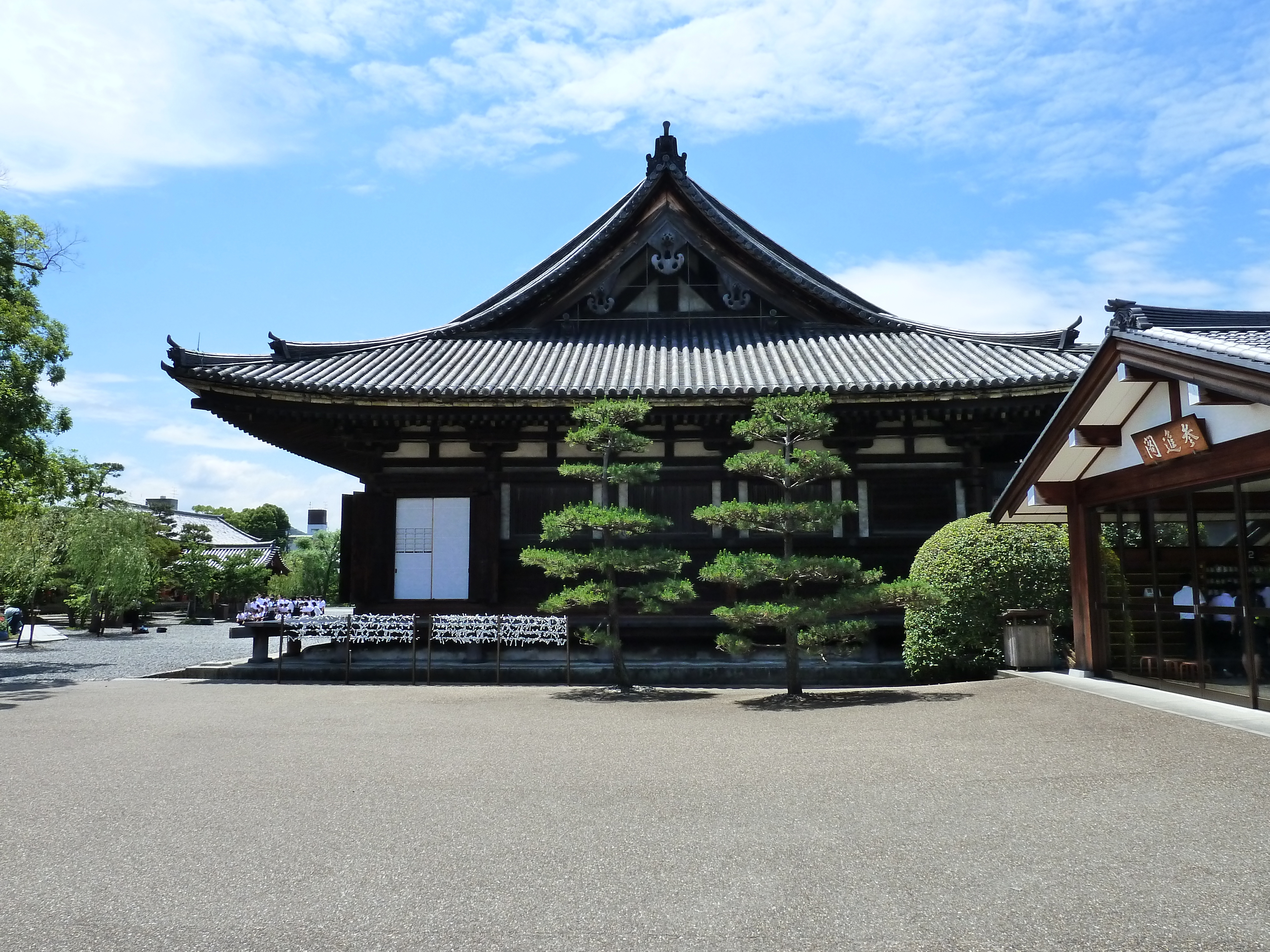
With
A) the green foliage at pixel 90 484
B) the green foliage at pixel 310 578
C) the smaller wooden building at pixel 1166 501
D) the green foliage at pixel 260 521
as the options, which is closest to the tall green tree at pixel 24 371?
the green foliage at pixel 90 484

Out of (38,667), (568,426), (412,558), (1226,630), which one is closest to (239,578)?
(38,667)

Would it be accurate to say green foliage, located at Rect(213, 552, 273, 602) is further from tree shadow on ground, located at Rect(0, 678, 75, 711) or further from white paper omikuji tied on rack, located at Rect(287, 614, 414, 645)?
white paper omikuji tied on rack, located at Rect(287, 614, 414, 645)

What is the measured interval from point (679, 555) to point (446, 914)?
7.93 metres

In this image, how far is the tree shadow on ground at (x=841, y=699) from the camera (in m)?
9.77

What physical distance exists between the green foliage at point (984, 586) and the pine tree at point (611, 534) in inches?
134

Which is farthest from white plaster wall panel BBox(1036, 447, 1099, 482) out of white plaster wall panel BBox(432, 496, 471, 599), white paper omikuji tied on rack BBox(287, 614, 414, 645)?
white paper omikuji tied on rack BBox(287, 614, 414, 645)

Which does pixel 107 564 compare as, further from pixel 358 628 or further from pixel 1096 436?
pixel 1096 436

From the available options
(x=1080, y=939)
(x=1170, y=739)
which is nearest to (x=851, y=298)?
(x=1170, y=739)

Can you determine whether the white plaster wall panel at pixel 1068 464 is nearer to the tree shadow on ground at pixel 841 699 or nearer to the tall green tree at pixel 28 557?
the tree shadow on ground at pixel 841 699

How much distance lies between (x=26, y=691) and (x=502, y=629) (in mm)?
6970

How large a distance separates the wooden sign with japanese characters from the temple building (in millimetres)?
4474

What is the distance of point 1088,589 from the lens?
10172 mm

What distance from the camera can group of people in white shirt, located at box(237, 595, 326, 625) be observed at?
47.1 ft

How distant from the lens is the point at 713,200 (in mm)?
18453
